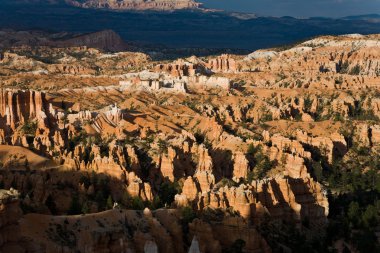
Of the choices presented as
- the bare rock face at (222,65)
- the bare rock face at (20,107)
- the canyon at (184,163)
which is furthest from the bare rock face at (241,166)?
the bare rock face at (222,65)

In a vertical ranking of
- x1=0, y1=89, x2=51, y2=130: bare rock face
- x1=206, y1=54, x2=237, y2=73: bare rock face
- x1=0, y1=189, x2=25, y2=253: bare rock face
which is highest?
x1=0, y1=189, x2=25, y2=253: bare rock face

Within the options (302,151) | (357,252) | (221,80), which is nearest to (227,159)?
(302,151)

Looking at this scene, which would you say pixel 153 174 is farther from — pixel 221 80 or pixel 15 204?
pixel 221 80

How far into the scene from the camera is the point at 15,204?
36.4 meters

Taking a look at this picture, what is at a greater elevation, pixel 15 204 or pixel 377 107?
pixel 15 204

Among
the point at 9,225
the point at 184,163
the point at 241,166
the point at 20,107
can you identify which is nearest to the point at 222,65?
the point at 20,107

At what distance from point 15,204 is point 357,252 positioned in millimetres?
27363

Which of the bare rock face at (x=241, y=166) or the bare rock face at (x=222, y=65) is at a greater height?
the bare rock face at (x=241, y=166)

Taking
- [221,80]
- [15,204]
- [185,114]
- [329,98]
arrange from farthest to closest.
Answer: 1. [221,80]
2. [329,98]
3. [185,114]
4. [15,204]

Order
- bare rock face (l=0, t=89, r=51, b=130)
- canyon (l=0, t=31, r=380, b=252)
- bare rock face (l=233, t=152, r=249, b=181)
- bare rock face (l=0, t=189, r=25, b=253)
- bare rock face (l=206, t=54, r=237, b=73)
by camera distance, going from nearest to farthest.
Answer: bare rock face (l=0, t=189, r=25, b=253) → canyon (l=0, t=31, r=380, b=252) → bare rock face (l=233, t=152, r=249, b=181) → bare rock face (l=0, t=89, r=51, b=130) → bare rock face (l=206, t=54, r=237, b=73)

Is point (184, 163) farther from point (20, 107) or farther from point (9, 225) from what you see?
point (9, 225)

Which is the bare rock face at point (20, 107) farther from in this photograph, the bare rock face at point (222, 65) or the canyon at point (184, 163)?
the bare rock face at point (222, 65)

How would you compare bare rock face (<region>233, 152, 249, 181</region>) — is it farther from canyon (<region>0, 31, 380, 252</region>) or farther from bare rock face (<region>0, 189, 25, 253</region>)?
bare rock face (<region>0, 189, 25, 253</region>)

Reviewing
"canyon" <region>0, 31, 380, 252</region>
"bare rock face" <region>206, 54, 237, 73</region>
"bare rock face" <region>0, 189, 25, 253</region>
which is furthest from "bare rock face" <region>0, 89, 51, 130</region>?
"bare rock face" <region>206, 54, 237, 73</region>
